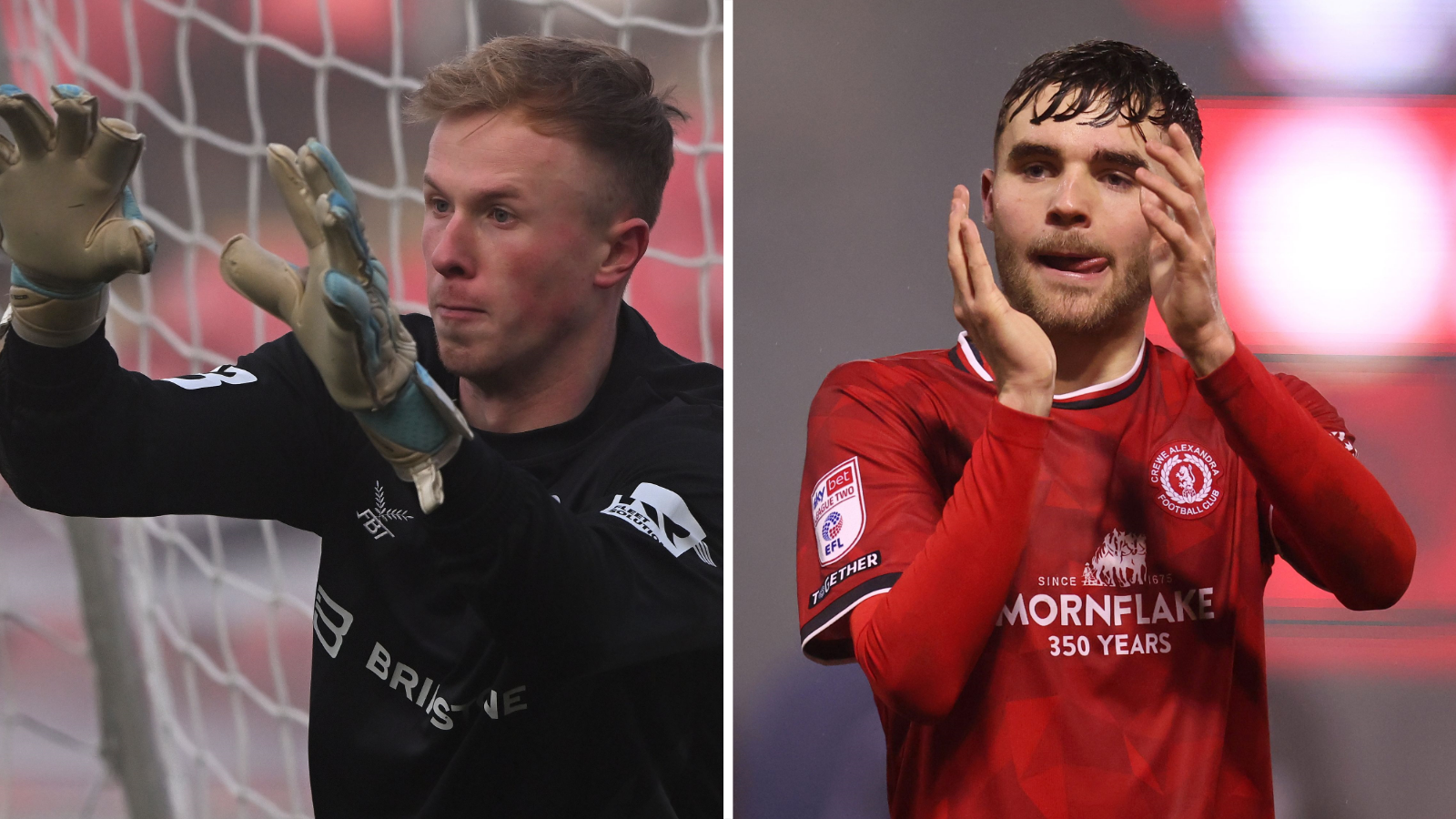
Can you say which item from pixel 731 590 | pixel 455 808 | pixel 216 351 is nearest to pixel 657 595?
pixel 731 590

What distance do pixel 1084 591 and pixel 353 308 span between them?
2.72 feet

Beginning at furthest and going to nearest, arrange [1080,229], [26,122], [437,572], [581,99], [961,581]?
[581,99] < [437,572] < [1080,229] < [26,122] < [961,581]

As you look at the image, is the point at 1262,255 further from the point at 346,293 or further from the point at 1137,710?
the point at 346,293

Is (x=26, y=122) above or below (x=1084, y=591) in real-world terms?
above

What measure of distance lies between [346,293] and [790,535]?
698 mm

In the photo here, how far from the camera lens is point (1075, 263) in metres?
1.44

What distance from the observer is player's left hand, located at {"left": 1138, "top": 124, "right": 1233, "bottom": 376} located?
126cm

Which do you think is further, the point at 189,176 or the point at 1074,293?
the point at 189,176

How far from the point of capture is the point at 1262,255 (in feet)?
5.58

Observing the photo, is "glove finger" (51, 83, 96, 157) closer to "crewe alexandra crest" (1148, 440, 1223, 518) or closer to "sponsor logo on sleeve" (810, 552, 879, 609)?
"sponsor logo on sleeve" (810, 552, 879, 609)

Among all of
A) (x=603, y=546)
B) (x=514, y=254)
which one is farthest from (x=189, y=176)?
(x=603, y=546)

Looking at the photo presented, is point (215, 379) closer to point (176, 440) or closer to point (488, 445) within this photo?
point (176, 440)

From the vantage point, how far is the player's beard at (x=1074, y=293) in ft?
4.67

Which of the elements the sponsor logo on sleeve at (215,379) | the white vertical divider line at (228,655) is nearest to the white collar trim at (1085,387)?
the sponsor logo on sleeve at (215,379)
